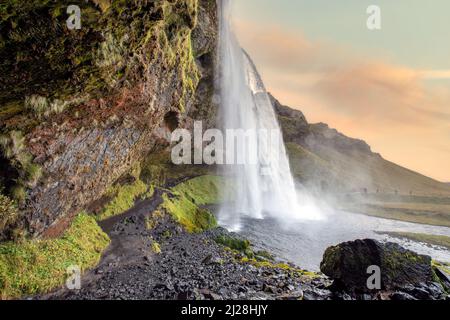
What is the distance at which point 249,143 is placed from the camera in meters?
48.2

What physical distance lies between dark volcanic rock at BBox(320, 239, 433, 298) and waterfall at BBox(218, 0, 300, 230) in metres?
20.4

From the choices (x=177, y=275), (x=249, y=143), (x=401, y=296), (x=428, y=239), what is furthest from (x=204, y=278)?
(x=428, y=239)

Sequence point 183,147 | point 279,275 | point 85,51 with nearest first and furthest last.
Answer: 1. point 85,51
2. point 279,275
3. point 183,147

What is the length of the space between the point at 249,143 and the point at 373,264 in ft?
115

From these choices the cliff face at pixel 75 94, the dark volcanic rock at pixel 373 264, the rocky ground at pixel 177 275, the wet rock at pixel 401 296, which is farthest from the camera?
the dark volcanic rock at pixel 373 264

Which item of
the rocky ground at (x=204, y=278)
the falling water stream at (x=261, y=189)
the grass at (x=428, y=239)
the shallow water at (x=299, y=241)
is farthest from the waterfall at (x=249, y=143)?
the rocky ground at (x=204, y=278)

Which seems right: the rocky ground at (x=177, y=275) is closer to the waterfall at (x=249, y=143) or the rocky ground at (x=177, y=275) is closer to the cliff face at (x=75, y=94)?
the cliff face at (x=75, y=94)

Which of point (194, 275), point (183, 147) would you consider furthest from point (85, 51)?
point (183, 147)

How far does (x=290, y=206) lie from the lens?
59.1 meters

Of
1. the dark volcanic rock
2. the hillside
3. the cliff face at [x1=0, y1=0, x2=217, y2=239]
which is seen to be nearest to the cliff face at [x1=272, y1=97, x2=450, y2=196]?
the hillside

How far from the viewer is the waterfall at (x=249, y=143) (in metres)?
39.3

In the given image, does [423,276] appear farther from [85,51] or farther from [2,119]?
[2,119]

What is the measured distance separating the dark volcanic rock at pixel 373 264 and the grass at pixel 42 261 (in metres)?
12.5

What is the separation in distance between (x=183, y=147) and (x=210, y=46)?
12686mm
